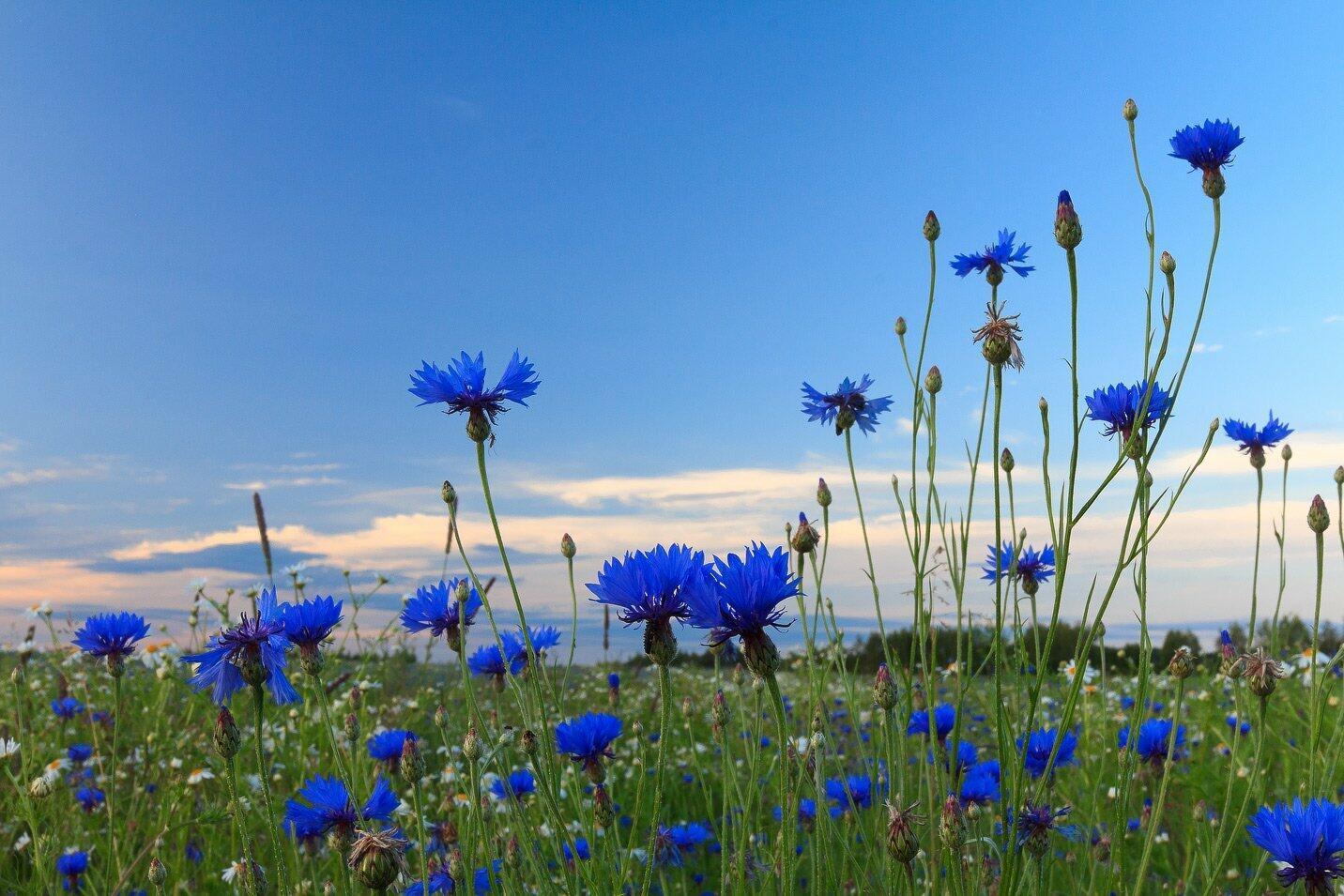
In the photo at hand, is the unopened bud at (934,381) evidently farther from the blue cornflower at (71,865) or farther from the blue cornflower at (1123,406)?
the blue cornflower at (71,865)

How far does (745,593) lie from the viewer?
4.68 feet

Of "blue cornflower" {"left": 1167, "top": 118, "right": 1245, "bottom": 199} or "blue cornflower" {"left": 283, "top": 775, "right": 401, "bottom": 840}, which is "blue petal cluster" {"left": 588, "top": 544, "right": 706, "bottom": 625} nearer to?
"blue cornflower" {"left": 283, "top": 775, "right": 401, "bottom": 840}

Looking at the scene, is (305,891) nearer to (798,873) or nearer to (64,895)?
(64,895)

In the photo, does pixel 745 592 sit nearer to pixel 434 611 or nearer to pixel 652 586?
pixel 652 586

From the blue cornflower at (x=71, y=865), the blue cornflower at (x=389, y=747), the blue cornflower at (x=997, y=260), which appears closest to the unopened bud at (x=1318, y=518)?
the blue cornflower at (x=997, y=260)

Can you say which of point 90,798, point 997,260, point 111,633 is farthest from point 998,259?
point 90,798

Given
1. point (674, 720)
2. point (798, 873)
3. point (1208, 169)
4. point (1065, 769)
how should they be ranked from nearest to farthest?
point (1208, 169), point (798, 873), point (1065, 769), point (674, 720)

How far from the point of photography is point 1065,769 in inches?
182

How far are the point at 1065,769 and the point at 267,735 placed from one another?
149 inches

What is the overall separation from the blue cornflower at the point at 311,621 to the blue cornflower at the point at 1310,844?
6.44 feet

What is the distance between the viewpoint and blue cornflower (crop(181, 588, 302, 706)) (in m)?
1.98

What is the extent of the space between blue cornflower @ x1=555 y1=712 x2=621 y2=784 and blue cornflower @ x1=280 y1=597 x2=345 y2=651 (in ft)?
1.96

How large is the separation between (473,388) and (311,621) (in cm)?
63

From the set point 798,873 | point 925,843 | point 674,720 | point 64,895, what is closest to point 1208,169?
point 925,843
